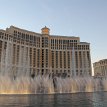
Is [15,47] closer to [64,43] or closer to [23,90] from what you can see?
[64,43]

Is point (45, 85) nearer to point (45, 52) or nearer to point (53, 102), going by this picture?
point (53, 102)

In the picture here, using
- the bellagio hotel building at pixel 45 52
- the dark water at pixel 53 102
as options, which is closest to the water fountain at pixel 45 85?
the dark water at pixel 53 102

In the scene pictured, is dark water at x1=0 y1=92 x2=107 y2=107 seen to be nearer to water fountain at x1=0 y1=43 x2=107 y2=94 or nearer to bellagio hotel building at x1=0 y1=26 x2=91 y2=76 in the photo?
water fountain at x1=0 y1=43 x2=107 y2=94

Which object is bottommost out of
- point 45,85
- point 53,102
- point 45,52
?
point 53,102

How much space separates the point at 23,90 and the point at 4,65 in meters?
71.6

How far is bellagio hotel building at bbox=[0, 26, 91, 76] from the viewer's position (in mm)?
130375

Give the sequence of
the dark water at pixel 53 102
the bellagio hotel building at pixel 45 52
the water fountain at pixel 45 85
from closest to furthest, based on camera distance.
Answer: the dark water at pixel 53 102, the water fountain at pixel 45 85, the bellagio hotel building at pixel 45 52

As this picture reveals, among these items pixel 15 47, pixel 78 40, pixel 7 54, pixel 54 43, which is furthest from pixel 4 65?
pixel 78 40

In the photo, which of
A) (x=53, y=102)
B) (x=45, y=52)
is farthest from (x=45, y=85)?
(x=45, y=52)

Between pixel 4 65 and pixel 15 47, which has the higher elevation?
pixel 15 47

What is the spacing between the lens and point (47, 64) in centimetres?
14825

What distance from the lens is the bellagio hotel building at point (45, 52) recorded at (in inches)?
5133

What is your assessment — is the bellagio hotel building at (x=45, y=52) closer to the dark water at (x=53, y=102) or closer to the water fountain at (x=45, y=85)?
the water fountain at (x=45, y=85)

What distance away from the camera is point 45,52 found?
150 metres
